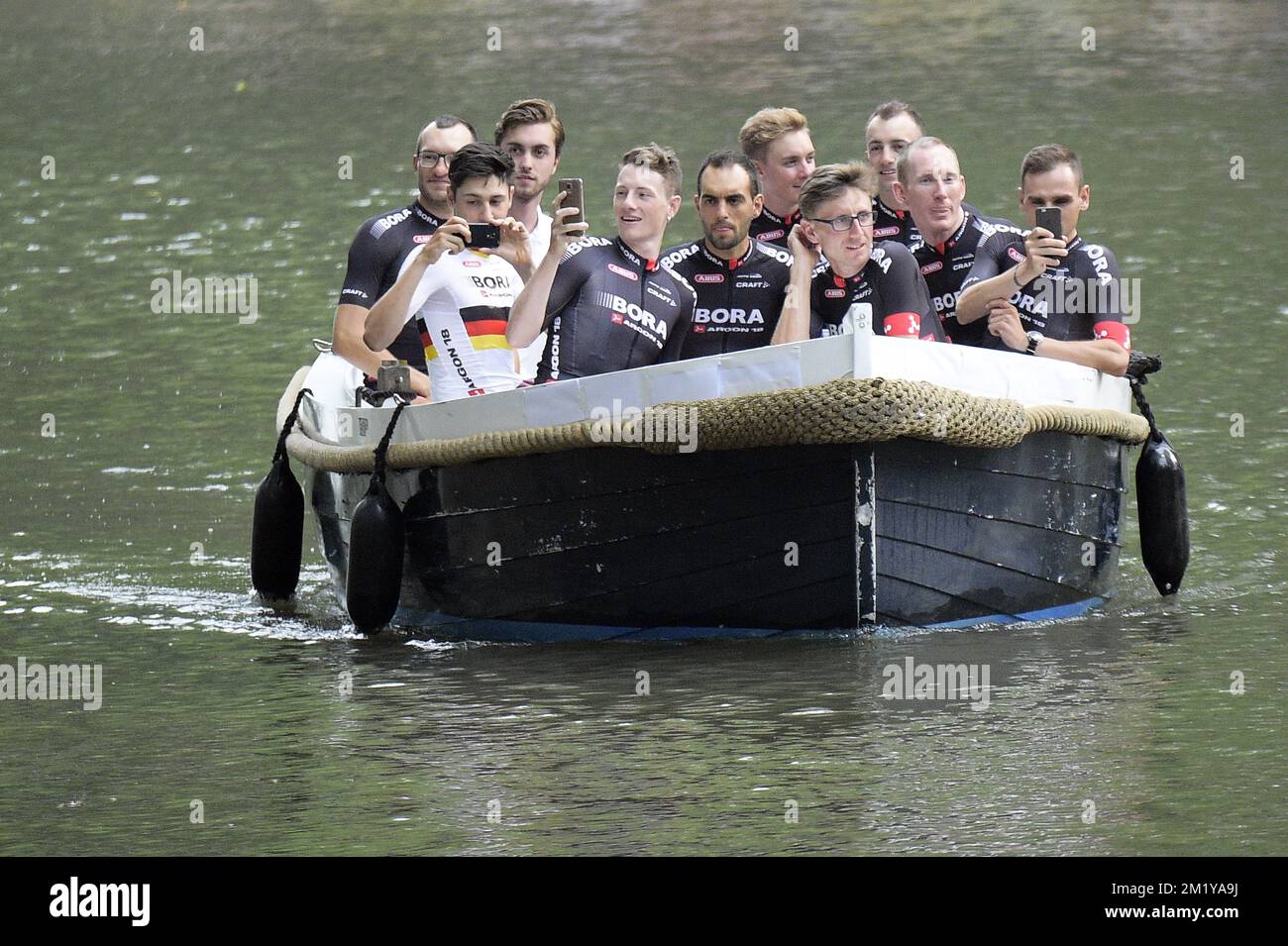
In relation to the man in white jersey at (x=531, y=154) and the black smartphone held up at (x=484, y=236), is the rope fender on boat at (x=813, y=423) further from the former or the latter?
the man in white jersey at (x=531, y=154)

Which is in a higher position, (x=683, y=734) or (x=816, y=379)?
(x=816, y=379)

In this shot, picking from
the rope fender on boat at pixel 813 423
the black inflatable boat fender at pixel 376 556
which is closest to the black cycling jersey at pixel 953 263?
the rope fender on boat at pixel 813 423

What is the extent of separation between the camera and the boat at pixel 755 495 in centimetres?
802

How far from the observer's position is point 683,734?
23.4 ft

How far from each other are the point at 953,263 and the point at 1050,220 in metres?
0.76

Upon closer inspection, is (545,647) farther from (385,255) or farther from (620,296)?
(385,255)

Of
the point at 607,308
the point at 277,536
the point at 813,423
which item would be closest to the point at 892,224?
the point at 607,308

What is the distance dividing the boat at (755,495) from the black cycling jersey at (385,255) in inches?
39.8

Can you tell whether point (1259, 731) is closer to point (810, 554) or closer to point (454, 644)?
point (810, 554)

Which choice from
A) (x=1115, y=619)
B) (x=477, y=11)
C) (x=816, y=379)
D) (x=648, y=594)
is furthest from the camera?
(x=477, y=11)

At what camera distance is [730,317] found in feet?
29.2

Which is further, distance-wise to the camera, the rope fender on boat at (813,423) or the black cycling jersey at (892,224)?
the black cycling jersey at (892,224)
